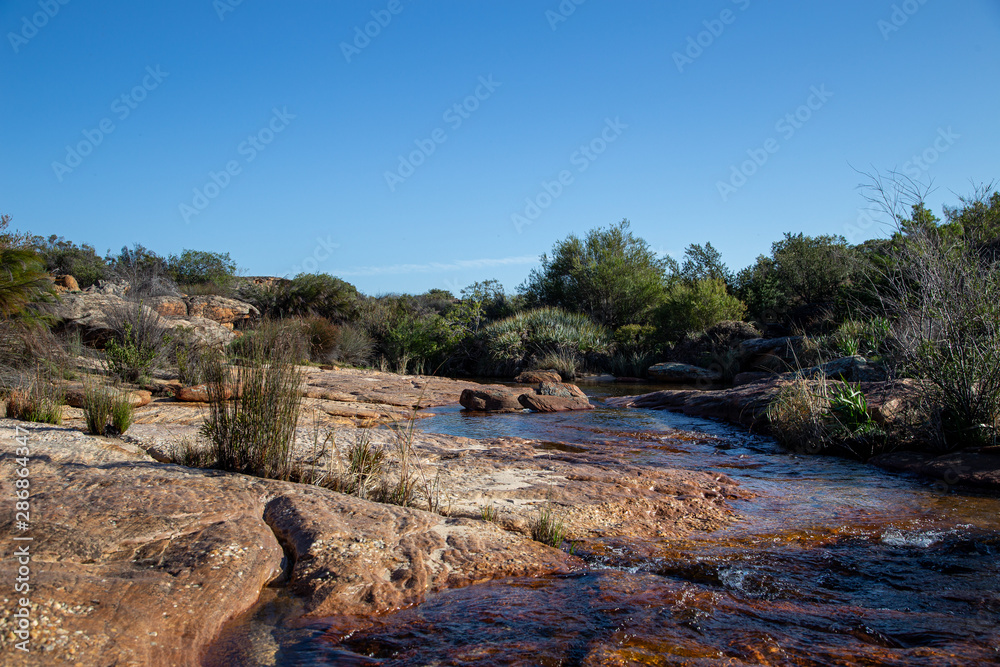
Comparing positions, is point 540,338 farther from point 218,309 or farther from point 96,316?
point 96,316

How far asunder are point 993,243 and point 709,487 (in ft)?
51.8

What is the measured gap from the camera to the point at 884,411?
771cm

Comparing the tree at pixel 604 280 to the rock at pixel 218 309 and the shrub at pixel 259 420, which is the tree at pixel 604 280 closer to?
the rock at pixel 218 309

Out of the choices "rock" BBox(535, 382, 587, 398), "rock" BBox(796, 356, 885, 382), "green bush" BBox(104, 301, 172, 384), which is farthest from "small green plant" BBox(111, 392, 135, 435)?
"rock" BBox(796, 356, 885, 382)

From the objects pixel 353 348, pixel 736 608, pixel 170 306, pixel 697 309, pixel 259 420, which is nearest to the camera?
pixel 736 608

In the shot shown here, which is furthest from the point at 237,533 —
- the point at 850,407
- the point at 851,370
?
the point at 851,370

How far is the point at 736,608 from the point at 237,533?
106 inches

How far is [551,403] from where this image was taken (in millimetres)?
12703

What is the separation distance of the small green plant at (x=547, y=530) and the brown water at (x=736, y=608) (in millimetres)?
253

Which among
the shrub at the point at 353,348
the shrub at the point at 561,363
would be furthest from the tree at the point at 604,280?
the shrub at the point at 353,348

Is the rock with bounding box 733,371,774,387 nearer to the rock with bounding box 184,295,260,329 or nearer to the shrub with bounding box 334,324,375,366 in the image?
the shrub with bounding box 334,324,375,366

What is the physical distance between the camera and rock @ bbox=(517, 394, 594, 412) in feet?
41.4

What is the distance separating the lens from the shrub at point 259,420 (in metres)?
4.34

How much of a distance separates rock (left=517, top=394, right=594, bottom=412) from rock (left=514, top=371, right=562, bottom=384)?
307 cm
